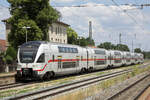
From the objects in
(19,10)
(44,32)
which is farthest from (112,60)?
(19,10)

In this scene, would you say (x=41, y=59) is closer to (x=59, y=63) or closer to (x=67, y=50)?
(x=59, y=63)

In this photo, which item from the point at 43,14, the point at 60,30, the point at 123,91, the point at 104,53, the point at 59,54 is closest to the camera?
the point at 123,91

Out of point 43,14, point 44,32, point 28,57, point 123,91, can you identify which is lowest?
point 123,91

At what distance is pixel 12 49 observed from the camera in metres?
45.9

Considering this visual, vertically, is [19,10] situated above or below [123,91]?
above

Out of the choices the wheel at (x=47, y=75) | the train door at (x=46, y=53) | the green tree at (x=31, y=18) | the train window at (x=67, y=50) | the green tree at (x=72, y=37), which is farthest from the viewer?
the green tree at (x=72, y=37)

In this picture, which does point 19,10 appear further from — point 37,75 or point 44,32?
point 37,75

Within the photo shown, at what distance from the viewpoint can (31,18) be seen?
136 ft

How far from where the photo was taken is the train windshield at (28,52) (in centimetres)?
1930

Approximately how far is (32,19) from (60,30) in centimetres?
3048

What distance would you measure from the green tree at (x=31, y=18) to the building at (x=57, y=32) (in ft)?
71.9

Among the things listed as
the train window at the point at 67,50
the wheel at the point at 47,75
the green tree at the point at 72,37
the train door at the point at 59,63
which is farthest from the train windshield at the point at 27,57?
the green tree at the point at 72,37

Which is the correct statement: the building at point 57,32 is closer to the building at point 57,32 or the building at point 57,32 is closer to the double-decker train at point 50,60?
the building at point 57,32

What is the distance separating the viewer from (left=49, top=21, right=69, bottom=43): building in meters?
64.8
